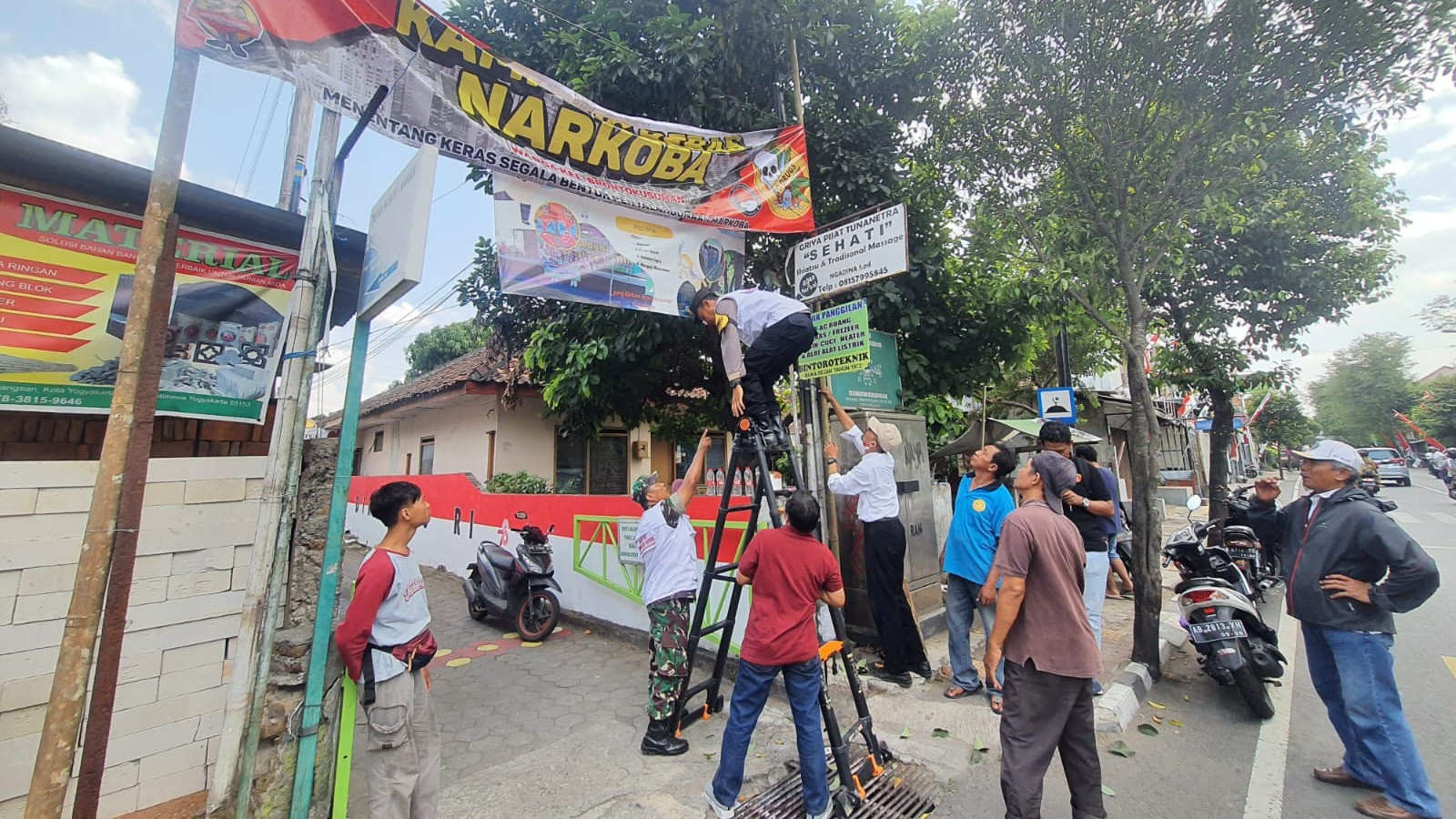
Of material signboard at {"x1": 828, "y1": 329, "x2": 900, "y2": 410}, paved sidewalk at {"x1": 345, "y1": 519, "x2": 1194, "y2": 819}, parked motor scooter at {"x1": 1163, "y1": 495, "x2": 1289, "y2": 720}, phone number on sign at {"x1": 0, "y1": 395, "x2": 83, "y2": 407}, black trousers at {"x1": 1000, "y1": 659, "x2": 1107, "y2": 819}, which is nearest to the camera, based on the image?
phone number on sign at {"x1": 0, "y1": 395, "x2": 83, "y2": 407}

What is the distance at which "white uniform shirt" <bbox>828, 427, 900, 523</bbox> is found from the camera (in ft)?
15.9

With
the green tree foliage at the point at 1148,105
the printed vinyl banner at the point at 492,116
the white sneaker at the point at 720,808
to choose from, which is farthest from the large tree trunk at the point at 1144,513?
the white sneaker at the point at 720,808

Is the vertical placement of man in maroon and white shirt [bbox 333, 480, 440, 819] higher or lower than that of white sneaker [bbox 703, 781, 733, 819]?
higher

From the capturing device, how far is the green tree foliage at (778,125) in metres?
5.69

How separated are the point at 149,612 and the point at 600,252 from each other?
10.5ft

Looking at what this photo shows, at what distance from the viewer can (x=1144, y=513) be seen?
16.3 feet

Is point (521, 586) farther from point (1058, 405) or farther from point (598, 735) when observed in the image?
point (1058, 405)

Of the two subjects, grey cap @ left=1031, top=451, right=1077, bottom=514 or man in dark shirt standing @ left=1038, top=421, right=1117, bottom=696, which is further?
man in dark shirt standing @ left=1038, top=421, right=1117, bottom=696

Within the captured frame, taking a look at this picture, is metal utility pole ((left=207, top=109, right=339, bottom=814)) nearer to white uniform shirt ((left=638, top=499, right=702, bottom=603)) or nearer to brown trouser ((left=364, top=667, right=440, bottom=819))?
brown trouser ((left=364, top=667, right=440, bottom=819))

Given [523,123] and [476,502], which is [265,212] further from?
[476,502]

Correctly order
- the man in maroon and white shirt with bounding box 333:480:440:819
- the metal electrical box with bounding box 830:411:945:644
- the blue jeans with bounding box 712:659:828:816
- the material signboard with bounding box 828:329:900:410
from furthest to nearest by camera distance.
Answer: the material signboard with bounding box 828:329:900:410
the metal electrical box with bounding box 830:411:945:644
the blue jeans with bounding box 712:659:828:816
the man in maroon and white shirt with bounding box 333:480:440:819

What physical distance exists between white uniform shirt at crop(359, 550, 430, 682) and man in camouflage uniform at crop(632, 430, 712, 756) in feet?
4.91

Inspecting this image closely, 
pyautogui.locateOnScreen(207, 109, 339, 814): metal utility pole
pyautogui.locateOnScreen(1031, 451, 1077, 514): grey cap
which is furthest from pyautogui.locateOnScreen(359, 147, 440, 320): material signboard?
pyautogui.locateOnScreen(1031, 451, 1077, 514): grey cap

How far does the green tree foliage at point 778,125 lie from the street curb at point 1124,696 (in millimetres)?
3347
